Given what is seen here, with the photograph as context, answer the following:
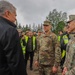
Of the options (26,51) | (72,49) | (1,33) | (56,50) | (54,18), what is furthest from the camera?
(54,18)

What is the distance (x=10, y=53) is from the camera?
151 inches

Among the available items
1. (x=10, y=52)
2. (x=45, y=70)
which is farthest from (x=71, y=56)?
(x=45, y=70)

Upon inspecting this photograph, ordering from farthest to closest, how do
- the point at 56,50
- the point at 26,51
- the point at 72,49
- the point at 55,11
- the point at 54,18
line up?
the point at 55,11, the point at 54,18, the point at 26,51, the point at 56,50, the point at 72,49

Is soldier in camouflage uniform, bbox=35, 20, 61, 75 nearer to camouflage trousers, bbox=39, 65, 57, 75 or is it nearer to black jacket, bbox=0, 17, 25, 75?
camouflage trousers, bbox=39, 65, 57, 75

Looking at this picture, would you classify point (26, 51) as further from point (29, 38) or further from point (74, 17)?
point (74, 17)

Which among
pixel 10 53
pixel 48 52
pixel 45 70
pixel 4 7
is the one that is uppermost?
pixel 4 7

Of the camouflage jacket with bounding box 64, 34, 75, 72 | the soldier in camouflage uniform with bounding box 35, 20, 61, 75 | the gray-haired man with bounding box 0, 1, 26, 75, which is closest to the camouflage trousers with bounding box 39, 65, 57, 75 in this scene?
the soldier in camouflage uniform with bounding box 35, 20, 61, 75

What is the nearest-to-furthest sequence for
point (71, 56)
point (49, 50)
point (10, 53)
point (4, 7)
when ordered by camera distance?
point (10, 53)
point (4, 7)
point (71, 56)
point (49, 50)

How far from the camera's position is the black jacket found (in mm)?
3818

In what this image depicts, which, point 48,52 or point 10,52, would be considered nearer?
point 10,52

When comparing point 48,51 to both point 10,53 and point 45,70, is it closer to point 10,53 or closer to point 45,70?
point 45,70

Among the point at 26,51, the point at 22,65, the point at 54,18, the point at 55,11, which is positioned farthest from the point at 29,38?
the point at 55,11

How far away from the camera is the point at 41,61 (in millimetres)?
6867

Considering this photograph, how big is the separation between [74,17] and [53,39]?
1.33 metres
